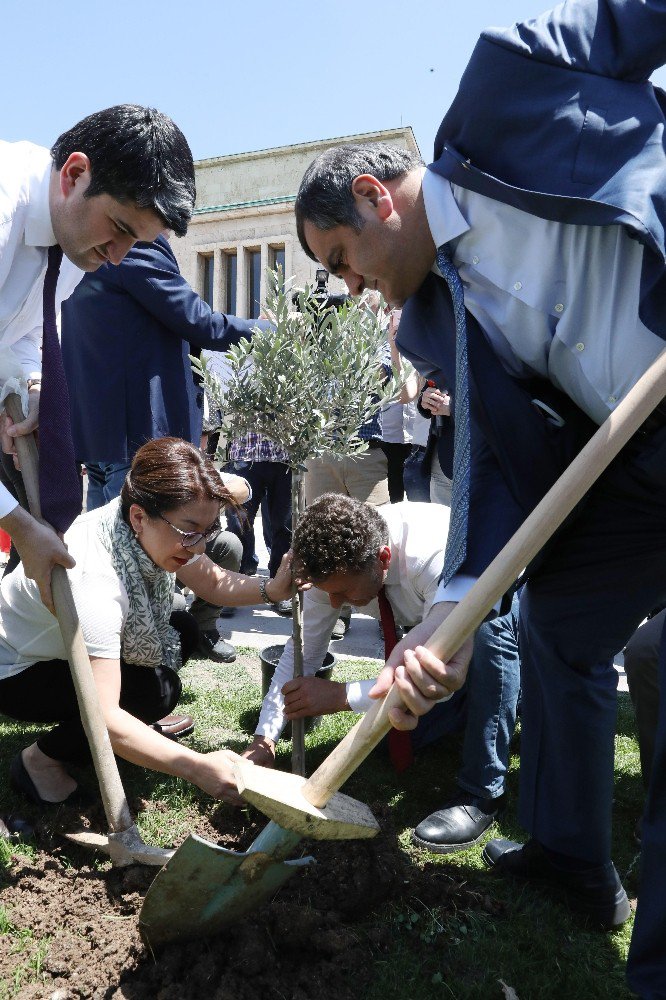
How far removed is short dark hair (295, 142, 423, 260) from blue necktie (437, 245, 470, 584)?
0.29 m

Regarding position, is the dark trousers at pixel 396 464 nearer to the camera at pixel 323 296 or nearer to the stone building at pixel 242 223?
the camera at pixel 323 296

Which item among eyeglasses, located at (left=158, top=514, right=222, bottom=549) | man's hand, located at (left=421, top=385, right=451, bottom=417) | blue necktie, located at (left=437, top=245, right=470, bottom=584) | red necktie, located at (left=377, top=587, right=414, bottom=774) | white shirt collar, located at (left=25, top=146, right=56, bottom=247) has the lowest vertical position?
red necktie, located at (left=377, top=587, right=414, bottom=774)

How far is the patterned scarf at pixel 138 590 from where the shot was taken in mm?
2783

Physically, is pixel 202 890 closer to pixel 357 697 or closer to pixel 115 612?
pixel 115 612

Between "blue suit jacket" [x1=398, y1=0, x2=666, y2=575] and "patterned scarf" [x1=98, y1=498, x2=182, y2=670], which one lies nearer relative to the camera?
"blue suit jacket" [x1=398, y1=0, x2=666, y2=575]

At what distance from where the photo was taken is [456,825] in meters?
2.73

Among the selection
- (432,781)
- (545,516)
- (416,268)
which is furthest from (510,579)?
(432,781)

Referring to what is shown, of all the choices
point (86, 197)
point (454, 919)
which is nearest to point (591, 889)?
point (454, 919)

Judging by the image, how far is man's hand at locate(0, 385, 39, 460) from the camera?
2.62 meters

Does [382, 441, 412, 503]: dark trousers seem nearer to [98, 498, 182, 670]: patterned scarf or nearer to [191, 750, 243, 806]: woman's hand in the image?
[98, 498, 182, 670]: patterned scarf

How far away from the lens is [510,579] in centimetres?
167

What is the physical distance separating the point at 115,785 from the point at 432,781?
1.44 meters

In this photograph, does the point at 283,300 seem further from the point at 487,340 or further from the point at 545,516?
the point at 545,516

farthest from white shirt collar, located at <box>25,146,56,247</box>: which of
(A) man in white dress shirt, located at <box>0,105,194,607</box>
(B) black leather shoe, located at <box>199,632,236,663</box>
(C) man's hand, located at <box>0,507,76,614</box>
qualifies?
(B) black leather shoe, located at <box>199,632,236,663</box>
